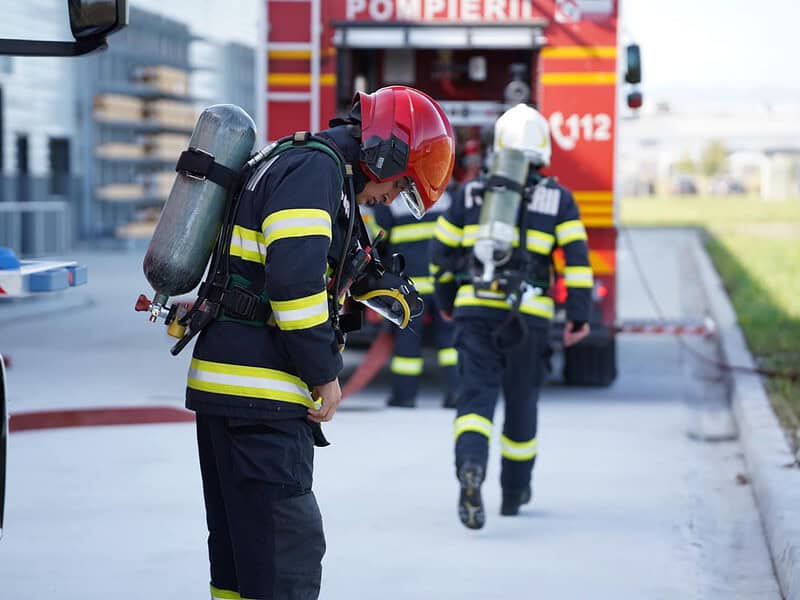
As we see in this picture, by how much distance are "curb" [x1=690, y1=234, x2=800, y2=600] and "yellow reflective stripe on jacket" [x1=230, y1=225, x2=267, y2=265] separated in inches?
92.8

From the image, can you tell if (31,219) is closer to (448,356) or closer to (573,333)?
(448,356)

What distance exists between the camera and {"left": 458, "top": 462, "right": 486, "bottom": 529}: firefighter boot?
20.2 feet

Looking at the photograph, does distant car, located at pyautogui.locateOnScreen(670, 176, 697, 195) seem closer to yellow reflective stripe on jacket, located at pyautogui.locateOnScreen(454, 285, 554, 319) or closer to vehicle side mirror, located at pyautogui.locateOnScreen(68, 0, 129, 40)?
yellow reflective stripe on jacket, located at pyautogui.locateOnScreen(454, 285, 554, 319)

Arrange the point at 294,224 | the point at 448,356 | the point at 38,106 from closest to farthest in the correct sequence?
the point at 294,224
the point at 448,356
the point at 38,106

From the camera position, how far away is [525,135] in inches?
258

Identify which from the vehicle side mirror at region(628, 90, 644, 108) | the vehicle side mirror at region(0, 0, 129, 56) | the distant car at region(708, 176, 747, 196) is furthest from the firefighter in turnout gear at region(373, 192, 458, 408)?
the distant car at region(708, 176, 747, 196)

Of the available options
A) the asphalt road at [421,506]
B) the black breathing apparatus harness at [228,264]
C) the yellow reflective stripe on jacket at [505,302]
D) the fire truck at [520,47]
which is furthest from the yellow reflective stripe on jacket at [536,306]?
the fire truck at [520,47]

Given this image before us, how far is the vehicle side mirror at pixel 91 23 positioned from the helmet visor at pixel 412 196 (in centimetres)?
90

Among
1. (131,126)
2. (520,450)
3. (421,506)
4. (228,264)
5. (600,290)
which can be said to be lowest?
(421,506)

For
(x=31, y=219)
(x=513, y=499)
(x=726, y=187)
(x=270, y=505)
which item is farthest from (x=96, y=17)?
(x=726, y=187)

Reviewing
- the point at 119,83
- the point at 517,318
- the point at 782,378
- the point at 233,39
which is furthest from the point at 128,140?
the point at 517,318

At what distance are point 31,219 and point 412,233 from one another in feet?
36.1

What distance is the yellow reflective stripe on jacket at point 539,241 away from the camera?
6.55 metres

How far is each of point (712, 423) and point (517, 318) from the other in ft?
11.5
